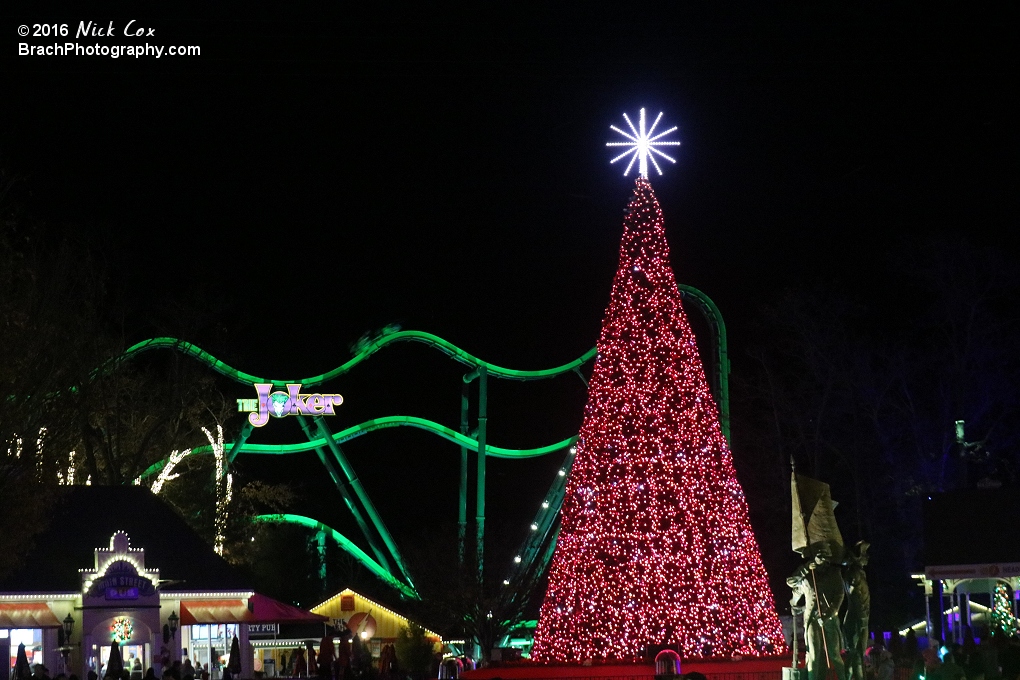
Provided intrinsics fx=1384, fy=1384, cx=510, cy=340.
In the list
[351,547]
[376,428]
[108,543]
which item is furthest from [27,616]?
[351,547]

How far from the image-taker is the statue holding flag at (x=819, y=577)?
58.9 ft

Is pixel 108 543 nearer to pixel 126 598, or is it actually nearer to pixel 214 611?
pixel 126 598

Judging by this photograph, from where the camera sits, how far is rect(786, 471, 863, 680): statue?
1794 centimetres

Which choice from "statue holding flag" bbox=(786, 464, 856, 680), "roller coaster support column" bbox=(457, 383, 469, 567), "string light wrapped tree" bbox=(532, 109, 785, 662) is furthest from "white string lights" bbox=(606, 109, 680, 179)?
"roller coaster support column" bbox=(457, 383, 469, 567)

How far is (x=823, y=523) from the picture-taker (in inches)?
719

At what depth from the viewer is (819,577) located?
711 inches

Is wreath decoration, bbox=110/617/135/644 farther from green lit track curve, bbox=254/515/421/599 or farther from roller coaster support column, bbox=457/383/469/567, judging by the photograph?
green lit track curve, bbox=254/515/421/599

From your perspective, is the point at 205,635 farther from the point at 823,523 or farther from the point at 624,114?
the point at 823,523

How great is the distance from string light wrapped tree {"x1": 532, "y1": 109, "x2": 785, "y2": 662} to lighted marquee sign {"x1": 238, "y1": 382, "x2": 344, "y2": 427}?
781 inches

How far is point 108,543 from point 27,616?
2897 mm

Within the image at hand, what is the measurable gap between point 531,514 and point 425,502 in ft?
16.8

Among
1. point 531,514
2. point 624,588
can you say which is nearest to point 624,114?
point 624,588

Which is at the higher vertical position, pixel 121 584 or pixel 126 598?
pixel 121 584

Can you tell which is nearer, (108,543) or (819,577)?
(819,577)
